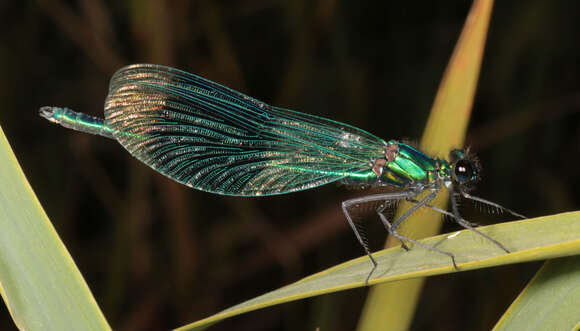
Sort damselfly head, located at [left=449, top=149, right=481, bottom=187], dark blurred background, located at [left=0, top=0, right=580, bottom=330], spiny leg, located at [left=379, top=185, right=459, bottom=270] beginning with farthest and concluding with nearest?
dark blurred background, located at [left=0, top=0, right=580, bottom=330] → damselfly head, located at [left=449, top=149, right=481, bottom=187] → spiny leg, located at [left=379, top=185, right=459, bottom=270]

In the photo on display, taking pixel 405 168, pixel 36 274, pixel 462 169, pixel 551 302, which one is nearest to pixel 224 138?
pixel 405 168

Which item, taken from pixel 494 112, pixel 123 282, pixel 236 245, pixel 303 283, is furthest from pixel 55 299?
pixel 494 112

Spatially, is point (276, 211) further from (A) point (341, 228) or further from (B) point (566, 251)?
(B) point (566, 251)

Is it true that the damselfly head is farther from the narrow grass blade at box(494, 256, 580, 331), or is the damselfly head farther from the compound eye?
the narrow grass blade at box(494, 256, 580, 331)

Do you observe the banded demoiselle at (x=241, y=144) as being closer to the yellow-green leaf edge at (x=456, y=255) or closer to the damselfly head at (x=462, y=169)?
the damselfly head at (x=462, y=169)

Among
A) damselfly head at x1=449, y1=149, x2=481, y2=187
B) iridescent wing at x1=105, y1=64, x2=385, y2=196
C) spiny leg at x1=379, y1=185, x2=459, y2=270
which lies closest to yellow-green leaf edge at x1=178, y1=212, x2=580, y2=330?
spiny leg at x1=379, y1=185, x2=459, y2=270

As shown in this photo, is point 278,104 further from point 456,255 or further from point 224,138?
point 456,255
